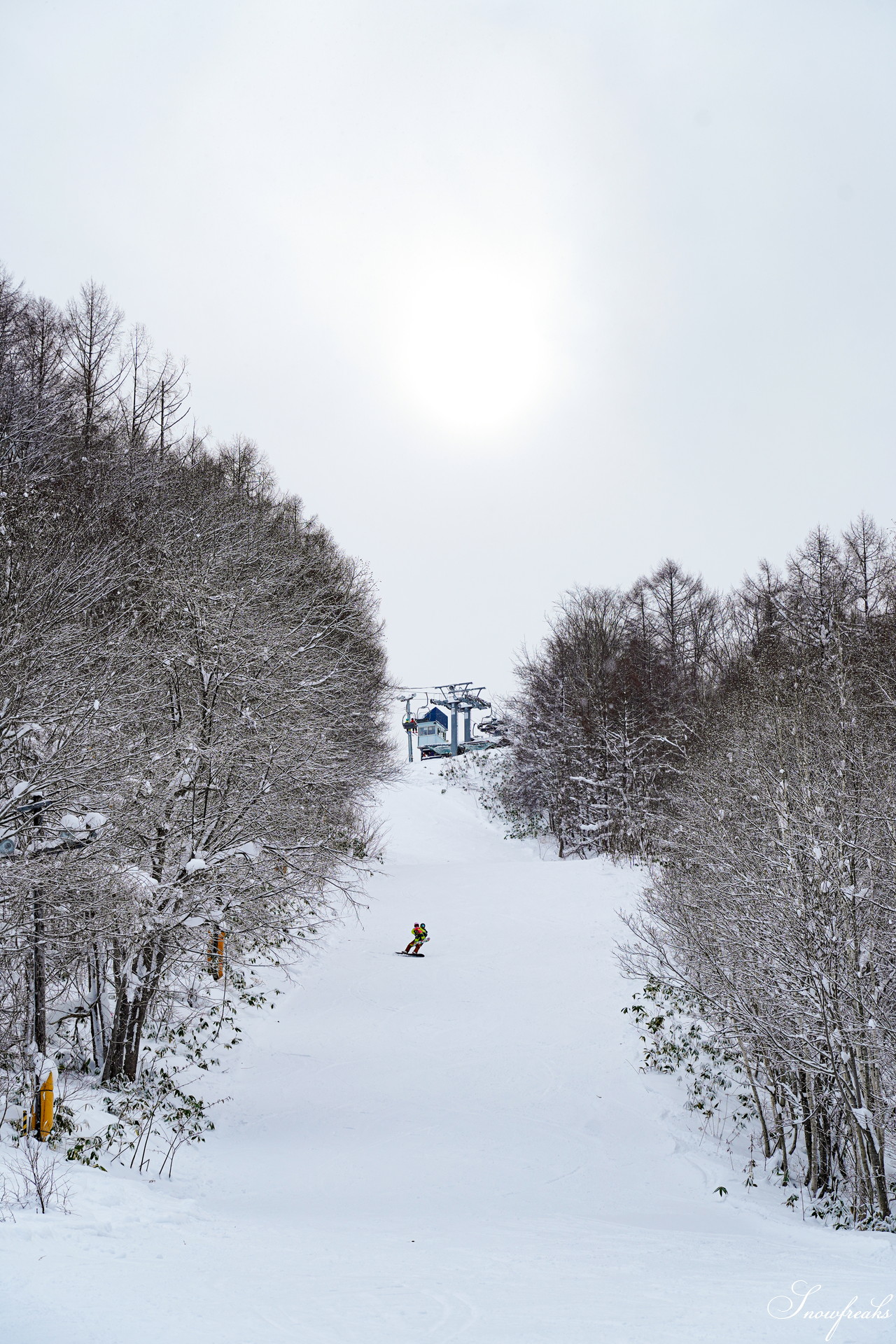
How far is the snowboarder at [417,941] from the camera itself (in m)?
18.4

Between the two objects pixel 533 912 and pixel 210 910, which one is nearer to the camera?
pixel 210 910

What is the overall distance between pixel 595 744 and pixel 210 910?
22.0 m

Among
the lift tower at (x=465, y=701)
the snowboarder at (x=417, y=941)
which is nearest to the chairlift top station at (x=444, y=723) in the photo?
the lift tower at (x=465, y=701)

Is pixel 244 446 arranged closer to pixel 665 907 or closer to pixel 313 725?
pixel 313 725

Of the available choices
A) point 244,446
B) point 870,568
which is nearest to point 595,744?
point 870,568

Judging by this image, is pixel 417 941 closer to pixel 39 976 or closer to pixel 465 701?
pixel 39 976

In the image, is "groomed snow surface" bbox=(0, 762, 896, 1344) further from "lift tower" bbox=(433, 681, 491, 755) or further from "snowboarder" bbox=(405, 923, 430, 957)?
"lift tower" bbox=(433, 681, 491, 755)

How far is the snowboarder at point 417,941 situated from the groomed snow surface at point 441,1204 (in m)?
0.32

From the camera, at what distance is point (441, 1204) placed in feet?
28.4

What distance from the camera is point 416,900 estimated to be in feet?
76.0

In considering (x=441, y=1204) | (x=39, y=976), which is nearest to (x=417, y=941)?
(x=441, y=1204)

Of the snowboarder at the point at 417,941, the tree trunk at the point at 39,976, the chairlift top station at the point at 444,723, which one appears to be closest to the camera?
the tree trunk at the point at 39,976

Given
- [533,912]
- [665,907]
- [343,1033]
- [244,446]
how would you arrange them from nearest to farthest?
[665,907] → [343,1033] → [533,912] → [244,446]

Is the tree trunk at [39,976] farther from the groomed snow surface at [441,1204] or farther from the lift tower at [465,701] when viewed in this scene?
the lift tower at [465,701]
